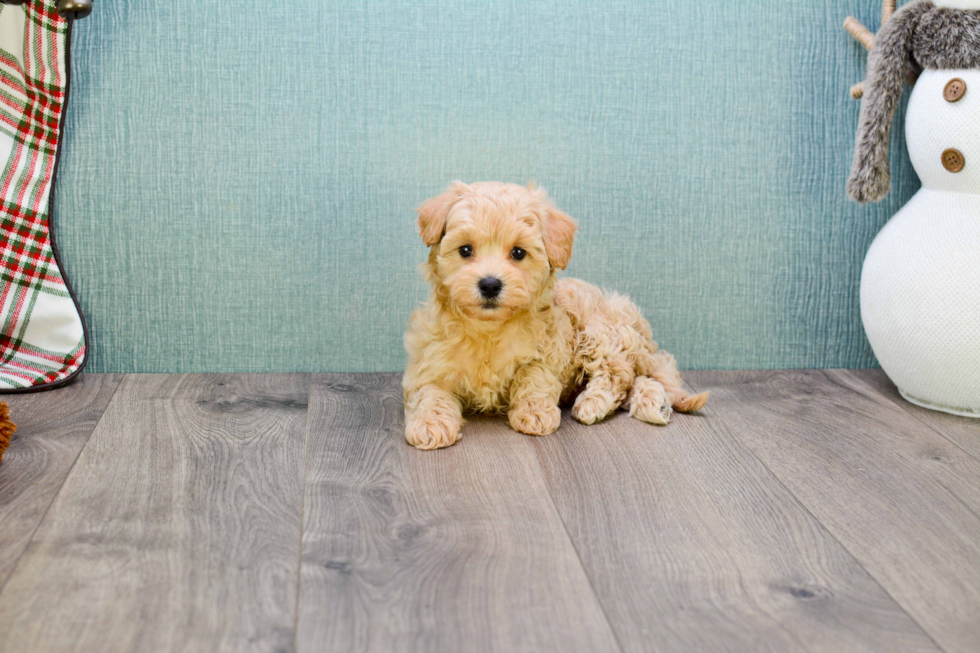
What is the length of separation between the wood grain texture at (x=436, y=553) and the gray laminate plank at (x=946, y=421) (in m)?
1.00

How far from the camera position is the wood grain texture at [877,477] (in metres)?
1.39

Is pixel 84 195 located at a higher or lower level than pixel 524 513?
higher

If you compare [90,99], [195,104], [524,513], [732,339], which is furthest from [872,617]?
[90,99]

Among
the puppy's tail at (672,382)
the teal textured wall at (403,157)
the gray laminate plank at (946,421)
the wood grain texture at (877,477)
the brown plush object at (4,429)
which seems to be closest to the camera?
the wood grain texture at (877,477)

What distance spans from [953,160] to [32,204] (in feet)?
7.54

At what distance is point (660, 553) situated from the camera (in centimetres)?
147

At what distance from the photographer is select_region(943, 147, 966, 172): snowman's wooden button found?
211cm

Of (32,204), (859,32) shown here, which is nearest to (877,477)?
(859,32)

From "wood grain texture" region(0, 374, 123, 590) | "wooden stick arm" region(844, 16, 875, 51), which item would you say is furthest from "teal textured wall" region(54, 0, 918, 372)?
"wood grain texture" region(0, 374, 123, 590)

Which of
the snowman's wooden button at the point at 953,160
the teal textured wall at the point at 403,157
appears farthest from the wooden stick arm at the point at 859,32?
the snowman's wooden button at the point at 953,160

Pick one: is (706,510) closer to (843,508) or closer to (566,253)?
(843,508)

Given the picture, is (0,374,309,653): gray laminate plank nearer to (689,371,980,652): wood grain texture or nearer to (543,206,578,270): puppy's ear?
(543,206,578,270): puppy's ear

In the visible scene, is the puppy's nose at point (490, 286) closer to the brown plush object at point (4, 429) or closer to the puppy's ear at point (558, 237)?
the puppy's ear at point (558, 237)

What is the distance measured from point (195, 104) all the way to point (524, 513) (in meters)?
1.43
